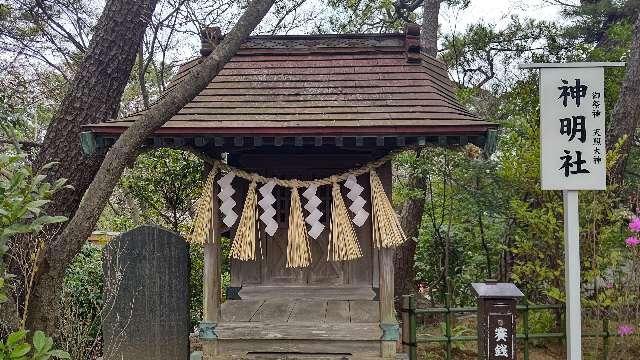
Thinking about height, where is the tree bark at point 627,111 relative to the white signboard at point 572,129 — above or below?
above

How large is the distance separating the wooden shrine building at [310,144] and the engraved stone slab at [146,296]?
581mm

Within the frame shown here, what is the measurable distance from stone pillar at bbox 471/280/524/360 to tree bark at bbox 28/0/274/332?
11.1 feet

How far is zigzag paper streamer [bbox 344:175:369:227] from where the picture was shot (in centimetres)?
553

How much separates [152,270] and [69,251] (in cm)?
242

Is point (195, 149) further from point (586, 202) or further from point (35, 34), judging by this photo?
point (35, 34)

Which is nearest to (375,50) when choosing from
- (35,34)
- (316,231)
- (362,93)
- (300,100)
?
(362,93)

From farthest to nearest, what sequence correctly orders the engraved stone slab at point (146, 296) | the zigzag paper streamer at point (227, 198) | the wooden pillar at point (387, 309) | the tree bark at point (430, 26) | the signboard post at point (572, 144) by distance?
the tree bark at point (430, 26) < the engraved stone slab at point (146, 296) < the zigzag paper streamer at point (227, 198) < the wooden pillar at point (387, 309) < the signboard post at point (572, 144)

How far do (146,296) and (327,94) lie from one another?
10.5 ft

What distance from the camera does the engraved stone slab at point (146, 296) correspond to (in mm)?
5859

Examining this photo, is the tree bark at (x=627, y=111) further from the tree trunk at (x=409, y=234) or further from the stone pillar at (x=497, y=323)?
the stone pillar at (x=497, y=323)

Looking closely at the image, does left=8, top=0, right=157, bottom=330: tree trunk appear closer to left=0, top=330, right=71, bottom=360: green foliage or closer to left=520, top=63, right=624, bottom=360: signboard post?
left=0, top=330, right=71, bottom=360: green foliage

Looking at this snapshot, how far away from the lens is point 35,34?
10.9 metres

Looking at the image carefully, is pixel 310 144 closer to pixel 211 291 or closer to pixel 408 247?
pixel 211 291

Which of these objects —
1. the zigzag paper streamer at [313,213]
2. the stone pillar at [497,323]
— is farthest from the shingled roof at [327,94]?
the stone pillar at [497,323]
